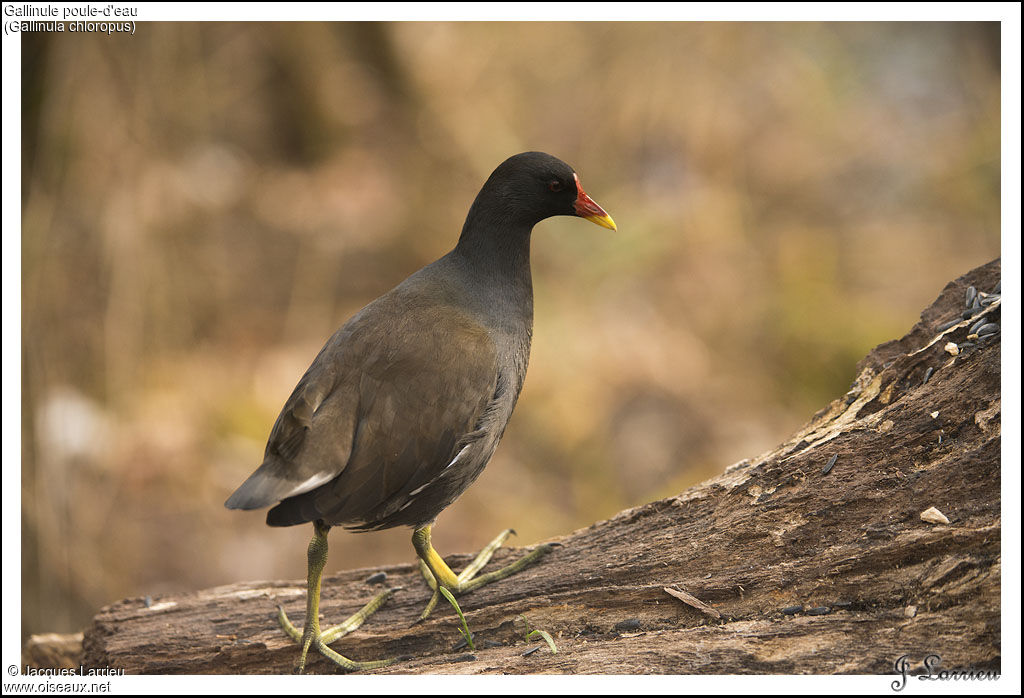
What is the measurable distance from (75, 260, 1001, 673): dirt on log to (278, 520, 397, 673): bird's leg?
0.05 metres

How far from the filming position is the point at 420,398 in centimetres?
289

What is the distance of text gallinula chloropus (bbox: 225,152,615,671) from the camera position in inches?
109

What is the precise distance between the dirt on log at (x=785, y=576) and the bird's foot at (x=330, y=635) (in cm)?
4

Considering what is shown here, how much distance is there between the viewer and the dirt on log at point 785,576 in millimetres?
2656

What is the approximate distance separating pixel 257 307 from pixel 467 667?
4.21 m

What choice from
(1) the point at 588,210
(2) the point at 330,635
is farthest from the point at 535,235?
(2) the point at 330,635

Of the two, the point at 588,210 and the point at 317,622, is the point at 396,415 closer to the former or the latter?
the point at 317,622

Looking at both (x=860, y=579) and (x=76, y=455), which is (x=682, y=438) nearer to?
(x=860, y=579)

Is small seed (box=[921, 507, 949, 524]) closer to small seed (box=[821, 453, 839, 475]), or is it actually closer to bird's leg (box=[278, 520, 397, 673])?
small seed (box=[821, 453, 839, 475])

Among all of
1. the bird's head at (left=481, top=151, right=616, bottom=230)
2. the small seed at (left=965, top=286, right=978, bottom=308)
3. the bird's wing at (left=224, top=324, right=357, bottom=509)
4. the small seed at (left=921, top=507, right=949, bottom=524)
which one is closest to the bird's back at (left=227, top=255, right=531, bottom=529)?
the bird's wing at (left=224, top=324, right=357, bottom=509)

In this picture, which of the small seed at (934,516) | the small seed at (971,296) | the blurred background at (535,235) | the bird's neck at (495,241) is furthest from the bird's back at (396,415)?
the blurred background at (535,235)

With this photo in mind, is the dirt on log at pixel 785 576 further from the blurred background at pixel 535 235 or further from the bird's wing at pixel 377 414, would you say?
the blurred background at pixel 535 235

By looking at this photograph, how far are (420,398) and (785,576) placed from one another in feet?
4.71

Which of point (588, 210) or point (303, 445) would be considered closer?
point (303, 445)
